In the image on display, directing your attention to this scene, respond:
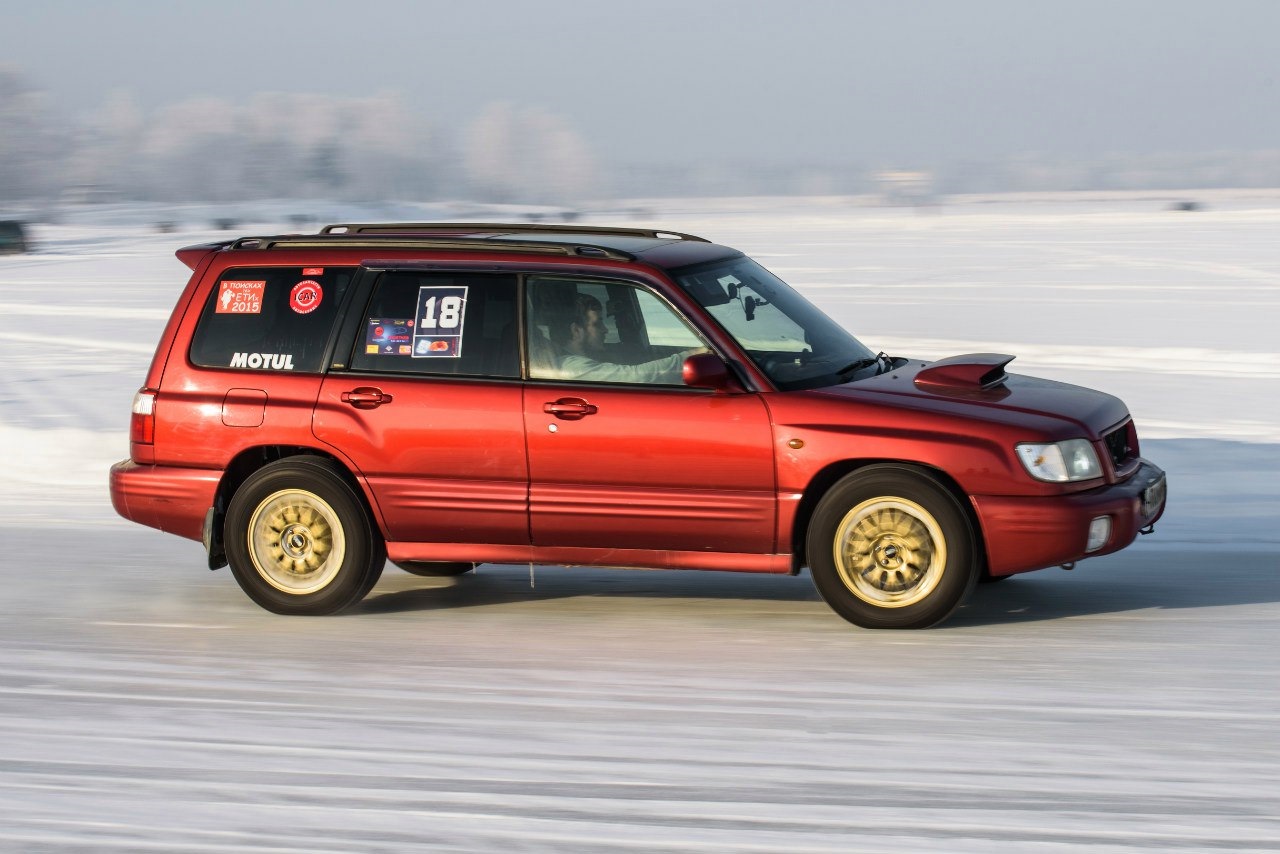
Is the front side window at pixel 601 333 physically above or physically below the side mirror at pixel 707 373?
above

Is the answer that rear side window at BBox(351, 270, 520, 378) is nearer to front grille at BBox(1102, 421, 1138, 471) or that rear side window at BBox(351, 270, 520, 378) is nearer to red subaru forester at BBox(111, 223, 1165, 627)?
red subaru forester at BBox(111, 223, 1165, 627)

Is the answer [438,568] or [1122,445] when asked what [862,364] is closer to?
[1122,445]

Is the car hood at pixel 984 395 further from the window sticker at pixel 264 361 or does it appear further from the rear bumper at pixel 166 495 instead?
the rear bumper at pixel 166 495

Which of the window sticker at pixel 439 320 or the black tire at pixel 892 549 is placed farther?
the window sticker at pixel 439 320

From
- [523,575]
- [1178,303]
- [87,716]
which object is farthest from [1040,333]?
[87,716]

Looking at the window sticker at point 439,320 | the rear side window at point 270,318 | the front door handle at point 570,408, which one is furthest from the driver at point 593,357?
the rear side window at point 270,318

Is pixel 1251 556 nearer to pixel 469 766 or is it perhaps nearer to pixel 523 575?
pixel 523 575

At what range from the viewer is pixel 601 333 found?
282 inches

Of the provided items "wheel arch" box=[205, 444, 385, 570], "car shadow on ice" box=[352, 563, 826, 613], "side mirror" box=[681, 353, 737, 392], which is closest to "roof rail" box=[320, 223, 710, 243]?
"wheel arch" box=[205, 444, 385, 570]

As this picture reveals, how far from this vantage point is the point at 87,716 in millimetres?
5957

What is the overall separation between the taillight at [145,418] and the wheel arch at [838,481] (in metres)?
3.06

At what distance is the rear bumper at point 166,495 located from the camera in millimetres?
7512

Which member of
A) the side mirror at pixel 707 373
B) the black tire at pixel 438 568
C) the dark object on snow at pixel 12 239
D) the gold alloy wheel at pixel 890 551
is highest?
the dark object on snow at pixel 12 239

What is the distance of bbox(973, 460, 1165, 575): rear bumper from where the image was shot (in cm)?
662
